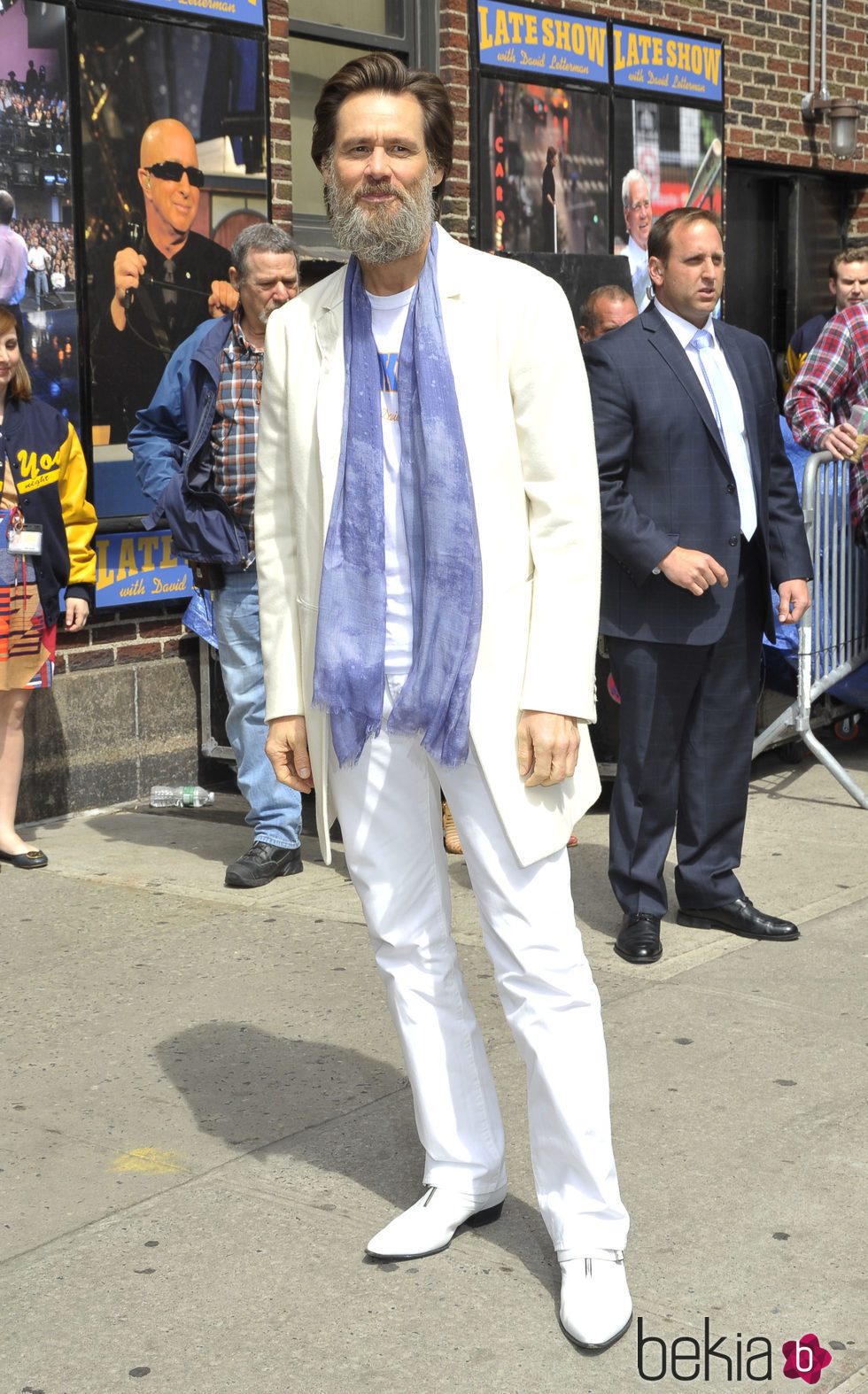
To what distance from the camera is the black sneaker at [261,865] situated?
5988 millimetres

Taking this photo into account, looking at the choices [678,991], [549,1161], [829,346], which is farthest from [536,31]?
[549,1161]

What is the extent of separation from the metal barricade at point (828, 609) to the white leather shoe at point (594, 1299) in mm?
4168

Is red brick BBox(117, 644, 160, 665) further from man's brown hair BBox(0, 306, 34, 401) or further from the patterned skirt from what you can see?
man's brown hair BBox(0, 306, 34, 401)

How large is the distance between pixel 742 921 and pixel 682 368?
66.7 inches

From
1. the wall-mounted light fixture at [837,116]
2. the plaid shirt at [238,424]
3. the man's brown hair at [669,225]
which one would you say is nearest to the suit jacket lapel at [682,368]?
the man's brown hair at [669,225]

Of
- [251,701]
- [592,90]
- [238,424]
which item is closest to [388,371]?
[238,424]

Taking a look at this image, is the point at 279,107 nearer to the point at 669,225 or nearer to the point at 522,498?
the point at 669,225

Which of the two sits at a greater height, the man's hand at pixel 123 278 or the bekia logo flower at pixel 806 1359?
the man's hand at pixel 123 278

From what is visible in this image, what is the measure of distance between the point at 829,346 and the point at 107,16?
10.7 feet

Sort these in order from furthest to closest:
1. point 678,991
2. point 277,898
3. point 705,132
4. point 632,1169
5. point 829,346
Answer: point 705,132, point 829,346, point 277,898, point 678,991, point 632,1169

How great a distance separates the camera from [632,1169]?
3.64 meters

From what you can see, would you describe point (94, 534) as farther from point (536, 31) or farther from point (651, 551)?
point (536, 31)

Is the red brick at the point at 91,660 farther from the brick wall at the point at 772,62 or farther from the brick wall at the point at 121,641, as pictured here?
the brick wall at the point at 772,62

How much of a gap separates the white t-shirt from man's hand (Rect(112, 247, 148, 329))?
416 cm
